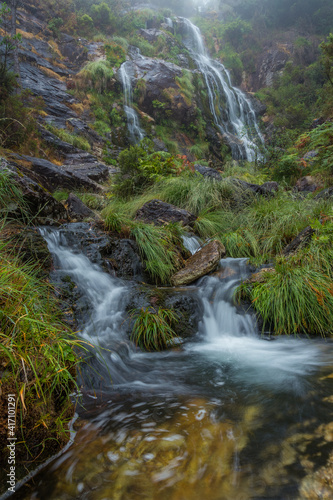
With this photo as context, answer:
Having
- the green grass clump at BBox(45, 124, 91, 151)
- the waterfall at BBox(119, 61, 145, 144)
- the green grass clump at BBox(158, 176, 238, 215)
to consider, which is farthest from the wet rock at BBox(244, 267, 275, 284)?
the waterfall at BBox(119, 61, 145, 144)

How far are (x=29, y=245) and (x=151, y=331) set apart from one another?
5.76 feet

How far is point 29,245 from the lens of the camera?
10.1 feet

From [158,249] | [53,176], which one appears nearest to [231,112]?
[53,176]

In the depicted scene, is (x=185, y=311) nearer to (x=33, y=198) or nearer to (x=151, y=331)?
(x=151, y=331)

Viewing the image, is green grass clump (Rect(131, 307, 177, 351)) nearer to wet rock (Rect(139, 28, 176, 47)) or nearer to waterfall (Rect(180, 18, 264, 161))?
waterfall (Rect(180, 18, 264, 161))

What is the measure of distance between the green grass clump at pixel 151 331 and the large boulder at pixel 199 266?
1.03 metres

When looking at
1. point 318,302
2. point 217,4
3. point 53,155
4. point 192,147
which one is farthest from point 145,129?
point 217,4

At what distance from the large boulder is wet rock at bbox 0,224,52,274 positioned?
1845 millimetres

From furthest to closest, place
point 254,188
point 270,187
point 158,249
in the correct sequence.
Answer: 1. point 270,187
2. point 254,188
3. point 158,249

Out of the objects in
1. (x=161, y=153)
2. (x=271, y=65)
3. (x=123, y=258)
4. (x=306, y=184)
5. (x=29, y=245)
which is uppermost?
(x=271, y=65)

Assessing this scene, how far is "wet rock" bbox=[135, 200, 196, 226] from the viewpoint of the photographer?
5328 millimetres

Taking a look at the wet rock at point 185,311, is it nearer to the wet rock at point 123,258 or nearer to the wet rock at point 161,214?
the wet rock at point 123,258

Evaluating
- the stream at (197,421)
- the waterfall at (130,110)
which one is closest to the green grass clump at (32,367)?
the stream at (197,421)

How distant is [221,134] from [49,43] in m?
10.7
